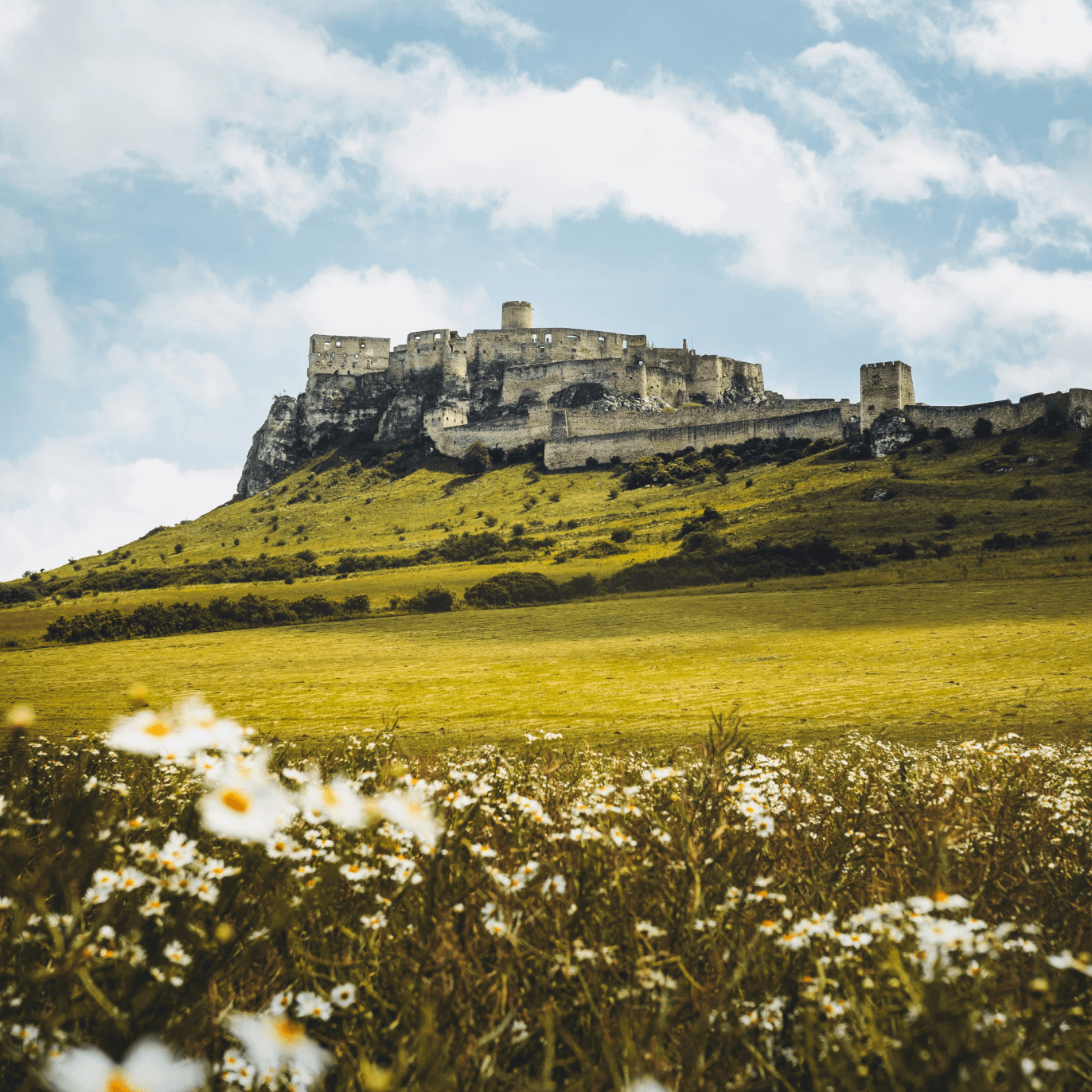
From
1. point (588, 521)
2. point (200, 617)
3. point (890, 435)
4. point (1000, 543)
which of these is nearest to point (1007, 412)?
point (890, 435)

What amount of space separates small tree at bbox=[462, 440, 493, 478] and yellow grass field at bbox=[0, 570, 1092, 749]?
167ft

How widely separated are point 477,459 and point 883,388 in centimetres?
4105

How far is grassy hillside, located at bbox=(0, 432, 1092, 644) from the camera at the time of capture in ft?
139

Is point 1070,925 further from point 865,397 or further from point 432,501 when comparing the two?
point 432,501

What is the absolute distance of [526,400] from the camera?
92.9 metres

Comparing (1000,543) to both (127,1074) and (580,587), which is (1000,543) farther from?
(127,1074)

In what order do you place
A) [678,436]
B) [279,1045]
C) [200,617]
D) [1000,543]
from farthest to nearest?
[678,436] → [1000,543] → [200,617] → [279,1045]

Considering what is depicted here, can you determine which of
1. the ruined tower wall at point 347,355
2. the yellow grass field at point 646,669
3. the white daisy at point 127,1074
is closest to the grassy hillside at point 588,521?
Result: the yellow grass field at point 646,669

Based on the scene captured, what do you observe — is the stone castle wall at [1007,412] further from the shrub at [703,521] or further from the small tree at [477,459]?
the small tree at [477,459]

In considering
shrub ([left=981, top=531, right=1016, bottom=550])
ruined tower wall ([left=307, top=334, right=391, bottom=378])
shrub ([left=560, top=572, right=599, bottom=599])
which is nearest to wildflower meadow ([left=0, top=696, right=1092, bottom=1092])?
shrub ([left=560, top=572, right=599, bottom=599])

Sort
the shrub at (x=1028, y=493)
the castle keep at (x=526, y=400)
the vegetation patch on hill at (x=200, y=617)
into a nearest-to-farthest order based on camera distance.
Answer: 1. the vegetation patch on hill at (x=200, y=617)
2. the shrub at (x=1028, y=493)
3. the castle keep at (x=526, y=400)

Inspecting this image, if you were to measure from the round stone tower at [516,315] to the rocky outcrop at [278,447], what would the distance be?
28.9 m

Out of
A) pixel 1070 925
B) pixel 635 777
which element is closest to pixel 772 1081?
pixel 1070 925

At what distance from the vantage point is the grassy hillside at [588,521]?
42375 mm
